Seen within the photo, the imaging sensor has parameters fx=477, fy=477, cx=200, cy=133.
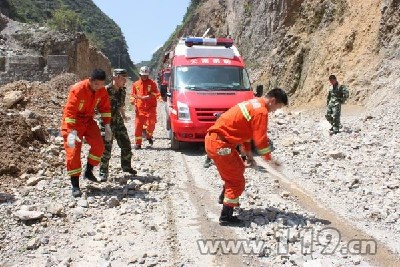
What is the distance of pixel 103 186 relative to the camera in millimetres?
7355

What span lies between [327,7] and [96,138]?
16550 millimetres

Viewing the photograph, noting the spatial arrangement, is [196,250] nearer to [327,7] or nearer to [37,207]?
[37,207]

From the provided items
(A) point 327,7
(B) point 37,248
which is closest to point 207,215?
(B) point 37,248

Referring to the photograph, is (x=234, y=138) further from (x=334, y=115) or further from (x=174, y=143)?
(x=334, y=115)

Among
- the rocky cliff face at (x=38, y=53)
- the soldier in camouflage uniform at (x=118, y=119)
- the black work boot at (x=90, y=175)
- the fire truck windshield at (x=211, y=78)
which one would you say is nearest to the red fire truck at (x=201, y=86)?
the fire truck windshield at (x=211, y=78)

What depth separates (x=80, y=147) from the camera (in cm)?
669

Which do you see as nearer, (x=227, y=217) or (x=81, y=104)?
(x=227, y=217)

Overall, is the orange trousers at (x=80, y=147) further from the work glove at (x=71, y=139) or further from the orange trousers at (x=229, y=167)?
the orange trousers at (x=229, y=167)

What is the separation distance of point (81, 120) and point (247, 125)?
8.64ft

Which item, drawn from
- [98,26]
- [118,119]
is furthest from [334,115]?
[98,26]

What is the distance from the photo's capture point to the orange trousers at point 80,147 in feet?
21.7

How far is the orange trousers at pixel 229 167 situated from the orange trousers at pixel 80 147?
2.11 meters

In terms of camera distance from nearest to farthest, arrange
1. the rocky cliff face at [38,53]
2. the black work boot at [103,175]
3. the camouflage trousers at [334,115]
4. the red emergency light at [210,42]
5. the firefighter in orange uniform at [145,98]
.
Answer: the black work boot at [103,175] < the firefighter in orange uniform at [145,98] < the camouflage trousers at [334,115] < the red emergency light at [210,42] < the rocky cliff face at [38,53]

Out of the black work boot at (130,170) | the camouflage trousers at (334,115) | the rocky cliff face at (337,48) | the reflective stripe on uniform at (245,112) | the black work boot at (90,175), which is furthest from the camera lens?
the rocky cliff face at (337,48)
